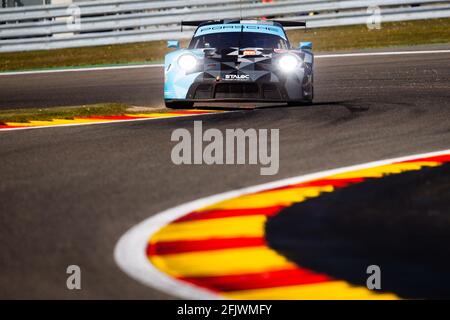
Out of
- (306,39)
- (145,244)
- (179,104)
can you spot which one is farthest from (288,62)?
(306,39)

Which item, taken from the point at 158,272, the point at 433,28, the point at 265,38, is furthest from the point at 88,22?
the point at 158,272

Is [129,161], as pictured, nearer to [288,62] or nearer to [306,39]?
[288,62]

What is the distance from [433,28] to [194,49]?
A: 1002 centimetres

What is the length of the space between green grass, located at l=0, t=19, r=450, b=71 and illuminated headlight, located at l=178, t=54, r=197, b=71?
822cm

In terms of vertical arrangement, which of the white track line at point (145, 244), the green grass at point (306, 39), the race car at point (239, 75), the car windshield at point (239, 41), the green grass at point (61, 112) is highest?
the green grass at point (306, 39)

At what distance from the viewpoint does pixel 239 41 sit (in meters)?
11.9

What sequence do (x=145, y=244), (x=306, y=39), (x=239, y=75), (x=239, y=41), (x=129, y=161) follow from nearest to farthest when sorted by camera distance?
1. (x=145, y=244)
2. (x=129, y=161)
3. (x=239, y=75)
4. (x=239, y=41)
5. (x=306, y=39)

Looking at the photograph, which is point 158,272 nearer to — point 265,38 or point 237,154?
point 237,154

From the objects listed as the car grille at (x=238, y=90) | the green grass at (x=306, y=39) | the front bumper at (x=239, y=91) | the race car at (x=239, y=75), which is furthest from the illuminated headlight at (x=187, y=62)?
the green grass at (x=306, y=39)

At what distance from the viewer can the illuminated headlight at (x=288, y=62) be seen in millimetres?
11258

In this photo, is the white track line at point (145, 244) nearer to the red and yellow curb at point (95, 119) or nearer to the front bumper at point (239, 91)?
the front bumper at point (239, 91)

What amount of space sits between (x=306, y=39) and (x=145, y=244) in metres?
15.8

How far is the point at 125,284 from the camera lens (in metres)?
4.27

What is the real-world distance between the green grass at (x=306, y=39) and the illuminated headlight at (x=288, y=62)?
8025mm
